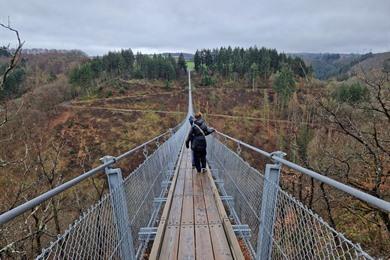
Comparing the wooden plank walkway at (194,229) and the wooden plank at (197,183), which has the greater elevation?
the wooden plank walkway at (194,229)

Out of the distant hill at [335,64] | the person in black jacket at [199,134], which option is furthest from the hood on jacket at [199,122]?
the distant hill at [335,64]

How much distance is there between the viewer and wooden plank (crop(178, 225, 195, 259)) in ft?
11.1

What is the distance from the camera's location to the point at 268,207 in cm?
268

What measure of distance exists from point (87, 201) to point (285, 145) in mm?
30943

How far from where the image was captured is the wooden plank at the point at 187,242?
133 inches

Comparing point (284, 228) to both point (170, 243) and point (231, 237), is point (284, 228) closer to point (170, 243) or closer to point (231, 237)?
point (231, 237)

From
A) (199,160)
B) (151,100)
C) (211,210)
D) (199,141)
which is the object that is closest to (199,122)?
(199,141)

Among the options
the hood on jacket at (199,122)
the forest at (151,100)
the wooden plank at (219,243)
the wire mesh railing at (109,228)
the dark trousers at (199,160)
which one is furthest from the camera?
the forest at (151,100)

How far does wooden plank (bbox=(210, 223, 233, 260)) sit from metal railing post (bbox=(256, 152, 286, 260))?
59 centimetres

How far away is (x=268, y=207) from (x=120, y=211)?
51.6 inches

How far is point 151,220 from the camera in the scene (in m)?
4.77

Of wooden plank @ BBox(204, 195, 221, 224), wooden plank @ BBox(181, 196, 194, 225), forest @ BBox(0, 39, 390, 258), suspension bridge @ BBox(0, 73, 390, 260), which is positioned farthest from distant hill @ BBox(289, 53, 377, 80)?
suspension bridge @ BBox(0, 73, 390, 260)

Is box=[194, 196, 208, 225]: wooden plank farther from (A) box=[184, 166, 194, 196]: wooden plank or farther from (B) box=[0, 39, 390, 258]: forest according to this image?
(B) box=[0, 39, 390, 258]: forest

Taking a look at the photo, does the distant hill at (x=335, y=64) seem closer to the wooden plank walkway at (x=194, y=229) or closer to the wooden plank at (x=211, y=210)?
the wooden plank at (x=211, y=210)
